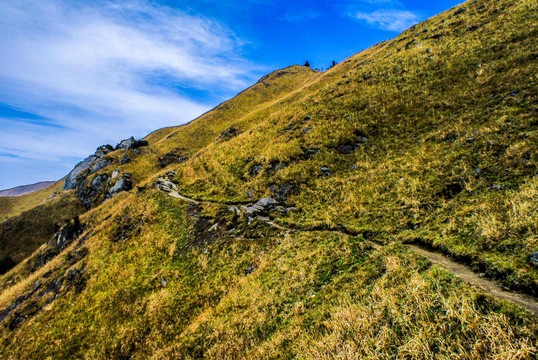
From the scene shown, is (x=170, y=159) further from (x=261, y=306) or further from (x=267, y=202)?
(x=261, y=306)

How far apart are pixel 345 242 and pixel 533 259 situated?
6.09 m

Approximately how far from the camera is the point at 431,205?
11.4 meters

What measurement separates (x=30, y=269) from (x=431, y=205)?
145 feet

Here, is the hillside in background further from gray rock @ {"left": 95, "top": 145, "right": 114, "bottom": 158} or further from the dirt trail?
gray rock @ {"left": 95, "top": 145, "right": 114, "bottom": 158}

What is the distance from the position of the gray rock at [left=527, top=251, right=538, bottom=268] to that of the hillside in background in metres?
0.03

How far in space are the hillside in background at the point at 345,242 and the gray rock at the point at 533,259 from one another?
0.10 feet

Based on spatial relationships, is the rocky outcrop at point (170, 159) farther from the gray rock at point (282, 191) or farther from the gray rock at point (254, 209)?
the gray rock at point (254, 209)

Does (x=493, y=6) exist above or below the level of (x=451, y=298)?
above

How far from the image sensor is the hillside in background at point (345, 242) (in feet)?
18.9

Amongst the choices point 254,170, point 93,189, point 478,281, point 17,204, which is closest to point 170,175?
point 254,170

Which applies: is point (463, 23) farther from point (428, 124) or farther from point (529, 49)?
point (428, 124)

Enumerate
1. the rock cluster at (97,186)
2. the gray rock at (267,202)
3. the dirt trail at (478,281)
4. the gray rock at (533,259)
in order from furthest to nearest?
1. the rock cluster at (97,186)
2. the gray rock at (267,202)
3. the gray rock at (533,259)
4. the dirt trail at (478,281)

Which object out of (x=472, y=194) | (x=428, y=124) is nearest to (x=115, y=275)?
(x=472, y=194)

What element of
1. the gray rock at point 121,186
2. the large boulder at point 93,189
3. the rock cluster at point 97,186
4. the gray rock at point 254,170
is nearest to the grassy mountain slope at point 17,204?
the rock cluster at point 97,186
